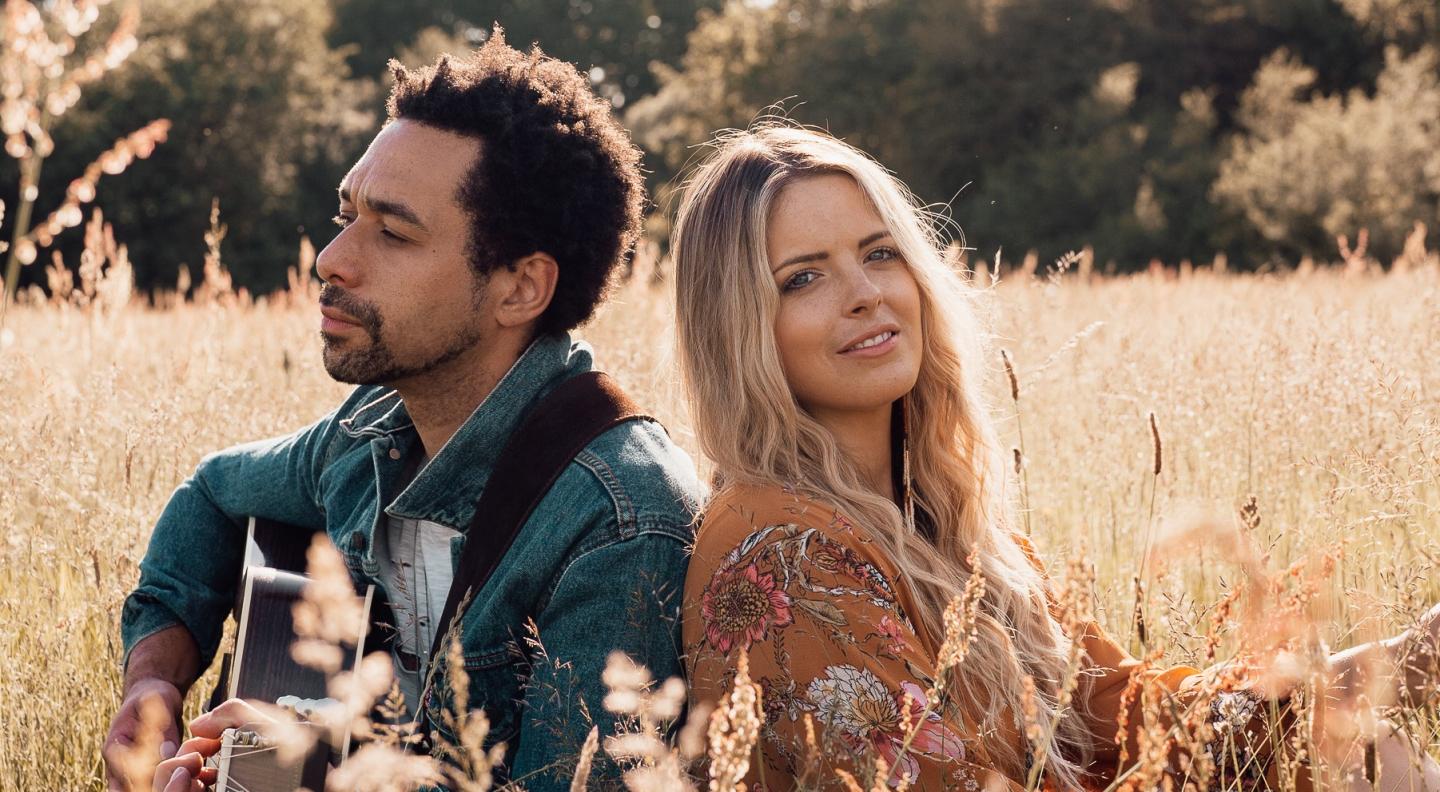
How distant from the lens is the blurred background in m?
23.5

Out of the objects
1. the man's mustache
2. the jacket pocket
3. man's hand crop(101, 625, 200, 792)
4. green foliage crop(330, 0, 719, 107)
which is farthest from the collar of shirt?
green foliage crop(330, 0, 719, 107)

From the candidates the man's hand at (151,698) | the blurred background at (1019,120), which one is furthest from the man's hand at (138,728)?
the blurred background at (1019,120)

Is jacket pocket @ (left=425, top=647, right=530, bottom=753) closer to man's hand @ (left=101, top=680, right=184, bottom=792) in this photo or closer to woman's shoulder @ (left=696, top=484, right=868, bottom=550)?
woman's shoulder @ (left=696, top=484, right=868, bottom=550)

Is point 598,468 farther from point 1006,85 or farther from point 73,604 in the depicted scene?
point 1006,85

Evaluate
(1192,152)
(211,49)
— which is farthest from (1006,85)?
(211,49)

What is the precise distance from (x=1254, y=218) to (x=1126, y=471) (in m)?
22.2

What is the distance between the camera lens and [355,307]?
251 cm

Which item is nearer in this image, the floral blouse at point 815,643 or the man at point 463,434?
the floral blouse at point 815,643

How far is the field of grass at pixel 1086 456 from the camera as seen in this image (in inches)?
103

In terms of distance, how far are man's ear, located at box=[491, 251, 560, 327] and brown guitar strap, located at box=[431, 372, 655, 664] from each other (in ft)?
0.84

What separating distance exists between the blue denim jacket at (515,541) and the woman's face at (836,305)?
0.30 m

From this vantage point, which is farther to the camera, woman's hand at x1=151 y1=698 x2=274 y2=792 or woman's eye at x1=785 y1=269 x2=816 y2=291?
woman's eye at x1=785 y1=269 x2=816 y2=291

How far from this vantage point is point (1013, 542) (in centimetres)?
260

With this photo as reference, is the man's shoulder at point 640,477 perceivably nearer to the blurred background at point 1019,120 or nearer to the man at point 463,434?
the man at point 463,434
